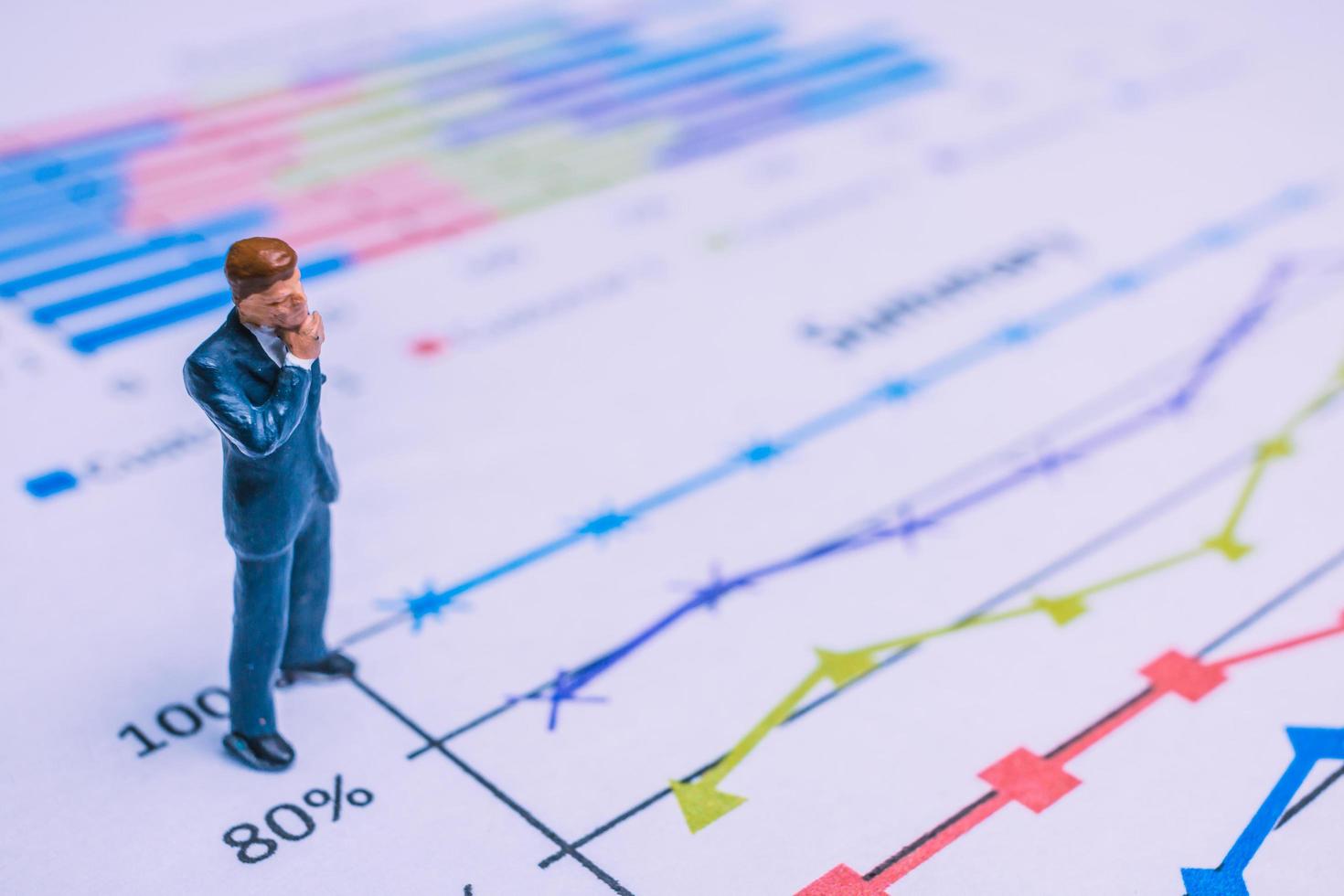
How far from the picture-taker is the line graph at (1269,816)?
1235mm

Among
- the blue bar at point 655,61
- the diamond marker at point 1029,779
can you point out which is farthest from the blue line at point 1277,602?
the blue bar at point 655,61

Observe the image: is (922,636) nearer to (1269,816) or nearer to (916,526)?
(916,526)

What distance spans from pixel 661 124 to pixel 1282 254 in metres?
1.11

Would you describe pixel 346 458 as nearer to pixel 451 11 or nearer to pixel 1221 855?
pixel 1221 855

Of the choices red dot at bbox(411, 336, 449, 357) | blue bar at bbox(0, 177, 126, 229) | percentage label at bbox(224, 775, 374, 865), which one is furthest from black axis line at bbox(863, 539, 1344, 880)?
blue bar at bbox(0, 177, 126, 229)

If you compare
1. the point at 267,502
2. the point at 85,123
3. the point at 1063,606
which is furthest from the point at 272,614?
the point at 85,123

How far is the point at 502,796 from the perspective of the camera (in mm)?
1328

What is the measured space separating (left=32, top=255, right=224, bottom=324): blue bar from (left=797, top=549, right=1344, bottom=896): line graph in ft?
4.66

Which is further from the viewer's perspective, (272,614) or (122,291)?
(122,291)

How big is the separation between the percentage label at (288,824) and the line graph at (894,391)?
22 centimetres

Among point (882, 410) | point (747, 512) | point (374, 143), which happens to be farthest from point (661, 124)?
point (747, 512)

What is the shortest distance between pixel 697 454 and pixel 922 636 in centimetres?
43

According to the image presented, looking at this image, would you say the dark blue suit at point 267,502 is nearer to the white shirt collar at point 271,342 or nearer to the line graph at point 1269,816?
the white shirt collar at point 271,342

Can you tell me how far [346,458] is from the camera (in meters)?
1.82
